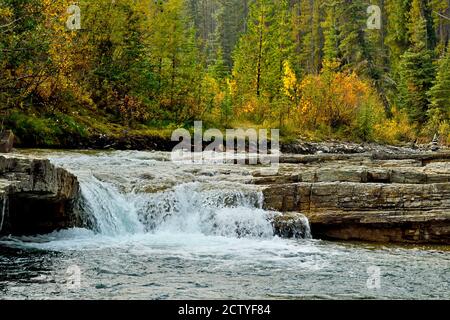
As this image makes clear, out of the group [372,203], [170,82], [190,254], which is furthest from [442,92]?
[190,254]

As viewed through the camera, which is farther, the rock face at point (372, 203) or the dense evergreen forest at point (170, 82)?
the dense evergreen forest at point (170, 82)

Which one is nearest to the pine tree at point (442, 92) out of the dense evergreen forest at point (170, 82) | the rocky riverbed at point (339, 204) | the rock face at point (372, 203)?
the dense evergreen forest at point (170, 82)

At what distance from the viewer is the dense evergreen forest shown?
20.6m

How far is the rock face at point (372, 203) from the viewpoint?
40.6ft

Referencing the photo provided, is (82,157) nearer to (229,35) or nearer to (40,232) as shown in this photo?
(40,232)

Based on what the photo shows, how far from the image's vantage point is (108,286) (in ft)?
25.8

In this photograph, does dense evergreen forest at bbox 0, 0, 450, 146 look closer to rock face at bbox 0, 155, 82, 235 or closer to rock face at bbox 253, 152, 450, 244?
rock face at bbox 0, 155, 82, 235

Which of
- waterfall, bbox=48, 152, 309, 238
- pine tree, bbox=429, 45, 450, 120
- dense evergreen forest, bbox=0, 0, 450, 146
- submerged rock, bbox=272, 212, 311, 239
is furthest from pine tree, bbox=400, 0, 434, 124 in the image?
submerged rock, bbox=272, 212, 311, 239

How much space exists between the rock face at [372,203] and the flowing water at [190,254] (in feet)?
2.01

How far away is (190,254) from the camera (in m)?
10.3

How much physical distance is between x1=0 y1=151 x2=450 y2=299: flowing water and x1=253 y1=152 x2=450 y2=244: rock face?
612 mm

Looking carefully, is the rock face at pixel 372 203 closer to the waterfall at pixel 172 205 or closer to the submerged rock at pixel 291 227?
the submerged rock at pixel 291 227

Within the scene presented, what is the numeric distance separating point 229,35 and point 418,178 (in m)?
62.8
